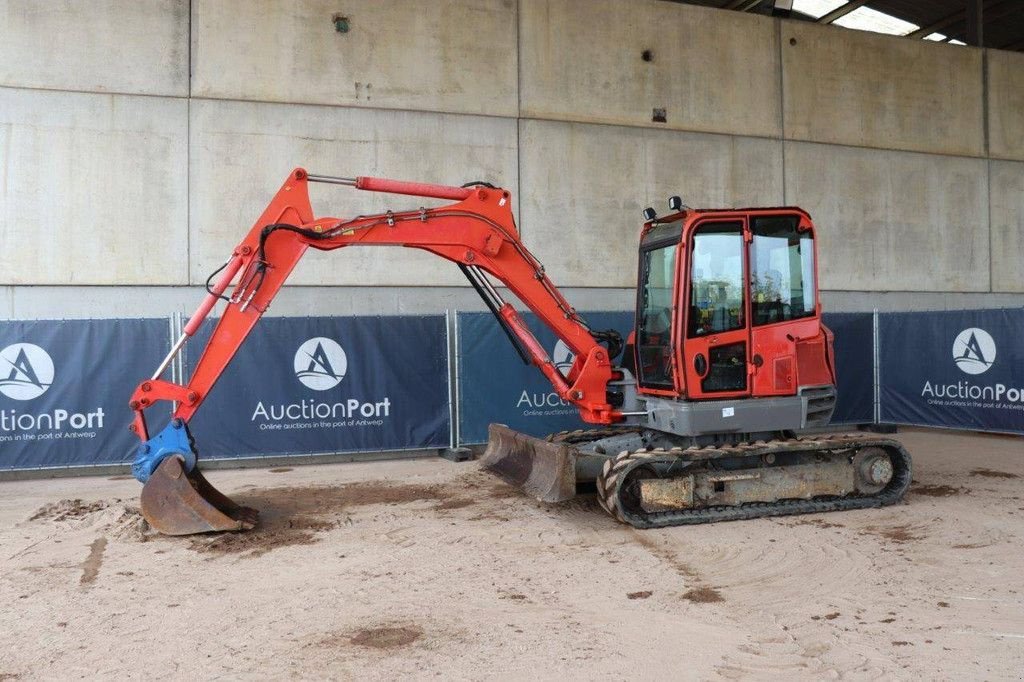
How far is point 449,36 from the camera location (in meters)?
12.6

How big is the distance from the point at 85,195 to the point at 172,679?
891 cm

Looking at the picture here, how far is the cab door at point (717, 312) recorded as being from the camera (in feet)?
24.5

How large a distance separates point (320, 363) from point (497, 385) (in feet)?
8.18

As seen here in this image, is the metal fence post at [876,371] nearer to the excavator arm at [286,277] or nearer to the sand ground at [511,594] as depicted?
the sand ground at [511,594]

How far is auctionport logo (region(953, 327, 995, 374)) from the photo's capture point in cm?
1222

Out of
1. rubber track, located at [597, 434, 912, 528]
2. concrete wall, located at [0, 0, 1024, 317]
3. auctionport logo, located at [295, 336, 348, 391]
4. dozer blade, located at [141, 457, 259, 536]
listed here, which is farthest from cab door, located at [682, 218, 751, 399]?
concrete wall, located at [0, 0, 1024, 317]

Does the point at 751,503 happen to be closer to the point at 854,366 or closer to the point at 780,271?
the point at 780,271

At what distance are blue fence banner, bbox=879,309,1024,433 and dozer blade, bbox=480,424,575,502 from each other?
26.1 ft

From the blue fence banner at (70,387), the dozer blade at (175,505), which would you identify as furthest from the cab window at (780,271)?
the blue fence banner at (70,387)

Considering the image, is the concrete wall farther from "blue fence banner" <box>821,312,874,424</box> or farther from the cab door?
the cab door

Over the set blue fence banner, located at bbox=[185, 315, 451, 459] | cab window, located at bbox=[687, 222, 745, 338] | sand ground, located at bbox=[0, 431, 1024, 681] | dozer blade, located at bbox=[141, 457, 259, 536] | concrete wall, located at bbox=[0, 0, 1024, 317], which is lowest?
sand ground, located at bbox=[0, 431, 1024, 681]

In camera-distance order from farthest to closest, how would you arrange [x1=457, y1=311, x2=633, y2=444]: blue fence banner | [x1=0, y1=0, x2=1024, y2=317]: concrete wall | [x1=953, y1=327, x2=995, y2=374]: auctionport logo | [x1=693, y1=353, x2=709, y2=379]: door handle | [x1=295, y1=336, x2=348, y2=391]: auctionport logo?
[x1=953, y1=327, x2=995, y2=374]: auctionport logo
[x1=457, y1=311, x2=633, y2=444]: blue fence banner
[x1=0, y1=0, x2=1024, y2=317]: concrete wall
[x1=295, y1=336, x2=348, y2=391]: auctionport logo
[x1=693, y1=353, x2=709, y2=379]: door handle

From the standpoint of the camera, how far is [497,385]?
38.3ft

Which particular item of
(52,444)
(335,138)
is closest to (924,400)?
(335,138)
